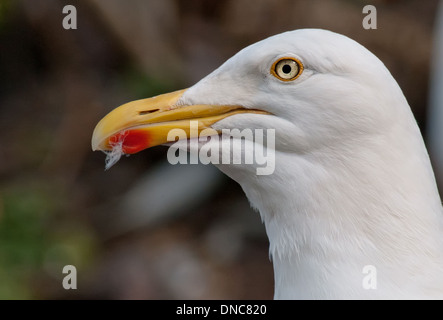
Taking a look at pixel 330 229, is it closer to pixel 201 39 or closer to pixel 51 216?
pixel 51 216

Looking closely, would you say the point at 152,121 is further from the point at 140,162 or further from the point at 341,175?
the point at 140,162

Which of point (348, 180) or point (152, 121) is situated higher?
point (152, 121)

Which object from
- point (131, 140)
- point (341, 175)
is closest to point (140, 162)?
point (131, 140)

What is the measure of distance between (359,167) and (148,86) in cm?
490

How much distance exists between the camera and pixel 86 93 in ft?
25.7

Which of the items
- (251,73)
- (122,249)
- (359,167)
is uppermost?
(122,249)

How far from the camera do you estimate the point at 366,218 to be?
98.2 inches

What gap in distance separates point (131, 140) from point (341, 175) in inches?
30.3

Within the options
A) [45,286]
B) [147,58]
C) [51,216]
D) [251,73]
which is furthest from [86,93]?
[251,73]

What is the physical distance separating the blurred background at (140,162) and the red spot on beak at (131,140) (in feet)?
13.1

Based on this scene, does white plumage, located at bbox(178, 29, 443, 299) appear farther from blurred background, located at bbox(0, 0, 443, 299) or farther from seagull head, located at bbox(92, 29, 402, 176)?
blurred background, located at bbox(0, 0, 443, 299)

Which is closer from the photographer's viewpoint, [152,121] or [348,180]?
[348,180]

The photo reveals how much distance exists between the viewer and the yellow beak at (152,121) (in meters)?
2.68

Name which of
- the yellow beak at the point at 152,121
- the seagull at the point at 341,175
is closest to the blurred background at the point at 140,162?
the yellow beak at the point at 152,121
